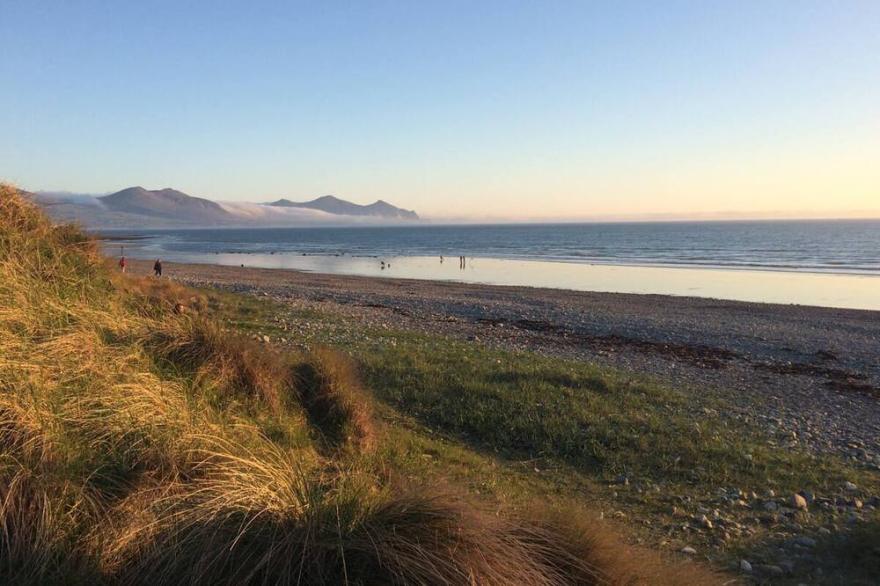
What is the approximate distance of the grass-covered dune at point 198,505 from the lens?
9.46ft

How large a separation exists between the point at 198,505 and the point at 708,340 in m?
18.2

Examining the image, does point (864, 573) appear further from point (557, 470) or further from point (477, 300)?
point (477, 300)

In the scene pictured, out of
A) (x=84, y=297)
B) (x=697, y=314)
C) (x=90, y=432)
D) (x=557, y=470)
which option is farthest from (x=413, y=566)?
(x=697, y=314)

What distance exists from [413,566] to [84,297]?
612cm

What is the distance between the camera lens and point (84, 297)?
704cm

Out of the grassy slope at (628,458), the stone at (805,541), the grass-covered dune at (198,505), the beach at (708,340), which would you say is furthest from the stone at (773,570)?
the beach at (708,340)

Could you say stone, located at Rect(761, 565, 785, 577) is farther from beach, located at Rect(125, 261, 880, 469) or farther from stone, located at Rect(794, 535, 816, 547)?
beach, located at Rect(125, 261, 880, 469)

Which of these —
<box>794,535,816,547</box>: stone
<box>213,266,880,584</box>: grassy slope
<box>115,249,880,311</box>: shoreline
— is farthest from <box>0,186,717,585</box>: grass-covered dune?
<box>115,249,880,311</box>: shoreline

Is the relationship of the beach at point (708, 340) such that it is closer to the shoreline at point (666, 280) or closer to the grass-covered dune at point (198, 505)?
the shoreline at point (666, 280)

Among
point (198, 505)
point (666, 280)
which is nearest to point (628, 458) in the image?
point (198, 505)

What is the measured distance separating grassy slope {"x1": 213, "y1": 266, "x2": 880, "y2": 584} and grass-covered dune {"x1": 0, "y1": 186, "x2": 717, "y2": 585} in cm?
131

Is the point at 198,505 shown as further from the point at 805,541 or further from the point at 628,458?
the point at 628,458

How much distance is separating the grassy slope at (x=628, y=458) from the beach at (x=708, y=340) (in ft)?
4.00

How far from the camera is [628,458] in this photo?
23.7 feet
